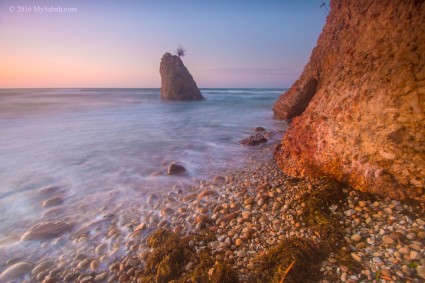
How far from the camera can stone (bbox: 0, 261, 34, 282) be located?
7.78 ft

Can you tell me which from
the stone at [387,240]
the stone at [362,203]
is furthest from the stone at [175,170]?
the stone at [387,240]

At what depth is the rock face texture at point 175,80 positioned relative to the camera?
1050 inches

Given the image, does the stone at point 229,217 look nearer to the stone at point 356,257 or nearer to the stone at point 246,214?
the stone at point 246,214

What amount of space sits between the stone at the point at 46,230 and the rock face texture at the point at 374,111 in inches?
140

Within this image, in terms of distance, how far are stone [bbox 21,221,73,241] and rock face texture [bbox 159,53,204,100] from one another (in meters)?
24.4

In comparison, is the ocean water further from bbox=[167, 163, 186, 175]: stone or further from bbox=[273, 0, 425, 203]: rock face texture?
bbox=[273, 0, 425, 203]: rock face texture

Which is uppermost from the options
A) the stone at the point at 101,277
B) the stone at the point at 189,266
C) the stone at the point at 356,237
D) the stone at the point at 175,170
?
the stone at the point at 356,237

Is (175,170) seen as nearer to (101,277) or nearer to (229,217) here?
(229,217)

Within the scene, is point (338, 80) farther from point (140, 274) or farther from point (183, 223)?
point (140, 274)

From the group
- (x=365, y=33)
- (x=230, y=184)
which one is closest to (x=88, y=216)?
(x=230, y=184)

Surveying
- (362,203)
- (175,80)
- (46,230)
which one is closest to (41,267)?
(46,230)

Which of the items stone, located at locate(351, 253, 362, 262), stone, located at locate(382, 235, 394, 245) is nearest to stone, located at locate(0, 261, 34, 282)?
stone, located at locate(351, 253, 362, 262)

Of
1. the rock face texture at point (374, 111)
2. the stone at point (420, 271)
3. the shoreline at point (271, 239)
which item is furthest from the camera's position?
the rock face texture at point (374, 111)

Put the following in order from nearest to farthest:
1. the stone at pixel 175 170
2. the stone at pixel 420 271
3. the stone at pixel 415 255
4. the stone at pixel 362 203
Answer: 1. the stone at pixel 420 271
2. the stone at pixel 415 255
3. the stone at pixel 362 203
4. the stone at pixel 175 170
